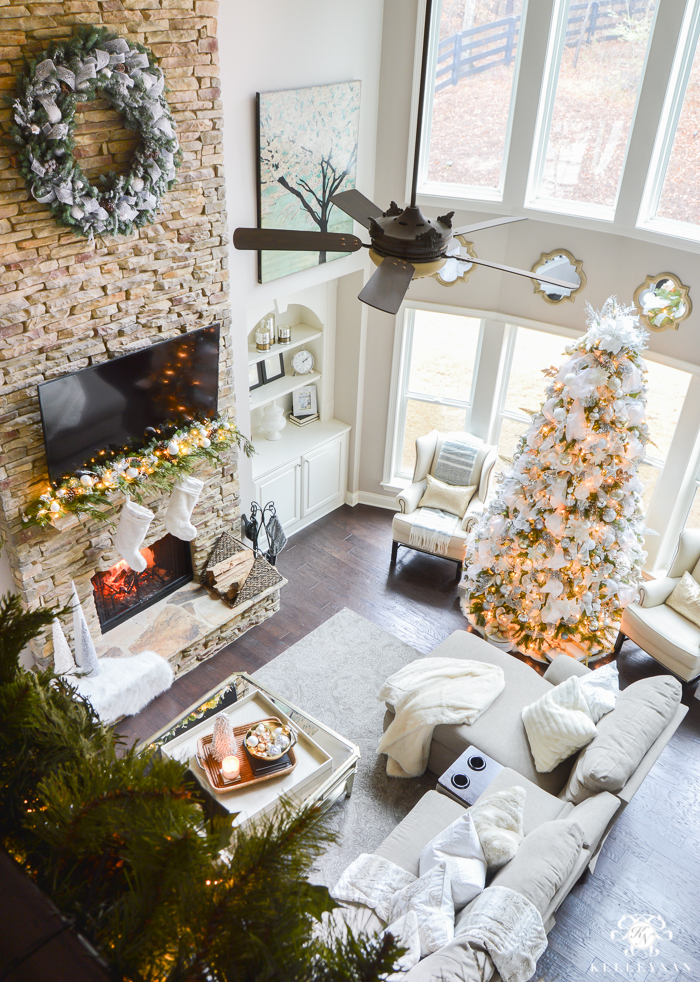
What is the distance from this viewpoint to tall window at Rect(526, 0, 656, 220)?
15.6 ft

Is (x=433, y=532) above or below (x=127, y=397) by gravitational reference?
below

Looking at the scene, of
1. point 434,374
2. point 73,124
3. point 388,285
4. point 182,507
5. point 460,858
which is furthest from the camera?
point 434,374

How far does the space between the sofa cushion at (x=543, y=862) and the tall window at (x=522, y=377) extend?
304 cm

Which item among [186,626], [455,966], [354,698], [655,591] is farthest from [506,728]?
[186,626]

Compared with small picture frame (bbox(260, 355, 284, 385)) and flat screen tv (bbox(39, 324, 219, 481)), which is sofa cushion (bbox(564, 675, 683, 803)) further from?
small picture frame (bbox(260, 355, 284, 385))

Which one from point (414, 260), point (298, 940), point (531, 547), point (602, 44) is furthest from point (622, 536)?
point (298, 940)

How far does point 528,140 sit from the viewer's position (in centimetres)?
524

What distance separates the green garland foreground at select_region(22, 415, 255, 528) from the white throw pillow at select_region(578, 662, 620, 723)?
2.68 meters

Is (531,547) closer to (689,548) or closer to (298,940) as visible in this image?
(689,548)

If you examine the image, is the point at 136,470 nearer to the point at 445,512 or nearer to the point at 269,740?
the point at 269,740

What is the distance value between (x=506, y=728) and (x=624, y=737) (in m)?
0.69

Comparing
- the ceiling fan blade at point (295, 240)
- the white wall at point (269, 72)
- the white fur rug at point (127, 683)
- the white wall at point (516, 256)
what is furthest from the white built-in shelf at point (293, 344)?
the ceiling fan blade at point (295, 240)

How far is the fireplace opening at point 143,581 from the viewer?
4.97m

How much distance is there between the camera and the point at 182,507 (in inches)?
191
